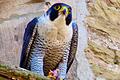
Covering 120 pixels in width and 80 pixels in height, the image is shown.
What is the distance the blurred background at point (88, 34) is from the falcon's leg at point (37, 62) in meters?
0.29

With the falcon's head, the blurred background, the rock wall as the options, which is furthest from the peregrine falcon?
the rock wall

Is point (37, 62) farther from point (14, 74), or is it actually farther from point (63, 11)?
point (14, 74)

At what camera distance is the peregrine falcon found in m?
1.75

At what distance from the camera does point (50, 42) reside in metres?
1.76

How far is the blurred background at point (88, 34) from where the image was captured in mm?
2105

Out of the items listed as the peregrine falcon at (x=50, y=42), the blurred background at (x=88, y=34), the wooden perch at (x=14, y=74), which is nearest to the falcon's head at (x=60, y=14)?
the peregrine falcon at (x=50, y=42)

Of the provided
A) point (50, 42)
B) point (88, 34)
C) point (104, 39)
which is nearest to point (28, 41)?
point (50, 42)

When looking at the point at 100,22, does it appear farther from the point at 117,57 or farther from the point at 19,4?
the point at 19,4

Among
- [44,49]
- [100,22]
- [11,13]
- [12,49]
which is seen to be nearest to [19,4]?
[11,13]

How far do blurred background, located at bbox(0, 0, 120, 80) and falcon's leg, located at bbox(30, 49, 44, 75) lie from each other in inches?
11.5

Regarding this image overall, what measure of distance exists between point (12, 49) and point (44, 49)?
1.29 ft

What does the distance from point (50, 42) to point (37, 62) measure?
0.32 feet

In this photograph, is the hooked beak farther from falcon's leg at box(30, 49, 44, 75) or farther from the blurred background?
the blurred background

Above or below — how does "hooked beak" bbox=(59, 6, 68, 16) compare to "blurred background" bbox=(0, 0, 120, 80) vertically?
above
